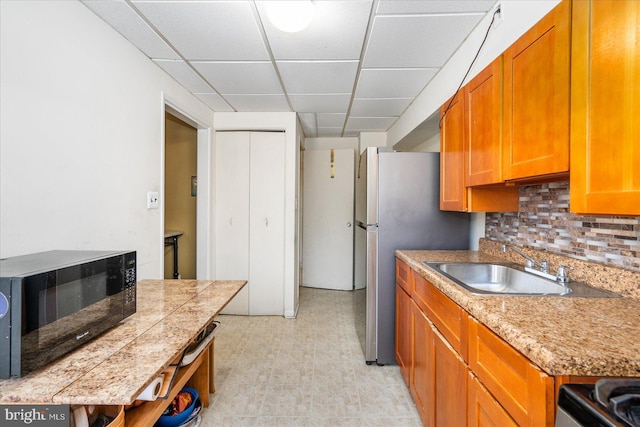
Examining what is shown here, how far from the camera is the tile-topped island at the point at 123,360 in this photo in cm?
67

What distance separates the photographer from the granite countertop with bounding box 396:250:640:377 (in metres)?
0.65

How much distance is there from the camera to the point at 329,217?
4.28 meters

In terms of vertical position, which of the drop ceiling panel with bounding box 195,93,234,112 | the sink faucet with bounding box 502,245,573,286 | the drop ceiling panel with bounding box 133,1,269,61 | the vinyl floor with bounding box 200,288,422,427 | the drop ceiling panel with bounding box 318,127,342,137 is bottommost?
the vinyl floor with bounding box 200,288,422,427

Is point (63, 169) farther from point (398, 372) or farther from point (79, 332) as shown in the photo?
point (398, 372)

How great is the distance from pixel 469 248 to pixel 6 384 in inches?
97.4

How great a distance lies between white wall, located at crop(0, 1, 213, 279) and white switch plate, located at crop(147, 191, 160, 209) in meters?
0.04

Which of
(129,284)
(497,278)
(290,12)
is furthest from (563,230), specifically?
(129,284)

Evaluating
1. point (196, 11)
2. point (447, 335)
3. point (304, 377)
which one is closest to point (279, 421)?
point (304, 377)

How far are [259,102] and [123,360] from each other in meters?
2.55

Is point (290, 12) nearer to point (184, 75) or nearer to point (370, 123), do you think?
point (184, 75)

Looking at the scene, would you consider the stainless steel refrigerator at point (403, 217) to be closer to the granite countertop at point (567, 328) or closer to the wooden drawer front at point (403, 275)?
the wooden drawer front at point (403, 275)

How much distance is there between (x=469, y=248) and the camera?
7.23ft

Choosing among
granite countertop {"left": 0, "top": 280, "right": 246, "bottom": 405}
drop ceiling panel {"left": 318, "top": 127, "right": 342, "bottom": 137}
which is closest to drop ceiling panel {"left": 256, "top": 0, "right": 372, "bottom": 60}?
granite countertop {"left": 0, "top": 280, "right": 246, "bottom": 405}

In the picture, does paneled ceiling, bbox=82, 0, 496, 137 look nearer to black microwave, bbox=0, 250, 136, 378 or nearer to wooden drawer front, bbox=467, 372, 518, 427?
black microwave, bbox=0, 250, 136, 378
